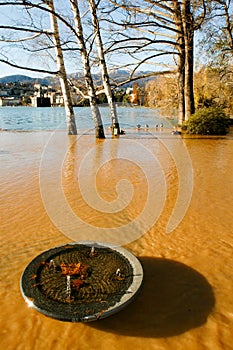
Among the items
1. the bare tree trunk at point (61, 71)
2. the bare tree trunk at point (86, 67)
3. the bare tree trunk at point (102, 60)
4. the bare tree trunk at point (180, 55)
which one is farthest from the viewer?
the bare tree trunk at point (180, 55)

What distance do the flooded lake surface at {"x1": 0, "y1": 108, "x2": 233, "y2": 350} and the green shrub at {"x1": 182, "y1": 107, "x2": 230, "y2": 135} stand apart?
5.67m

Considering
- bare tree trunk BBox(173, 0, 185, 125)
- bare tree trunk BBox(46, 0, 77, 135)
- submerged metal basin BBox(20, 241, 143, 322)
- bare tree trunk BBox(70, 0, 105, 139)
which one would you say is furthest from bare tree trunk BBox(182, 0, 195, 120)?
submerged metal basin BBox(20, 241, 143, 322)

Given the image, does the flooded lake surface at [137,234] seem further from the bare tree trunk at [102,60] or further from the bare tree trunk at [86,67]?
the bare tree trunk at [102,60]

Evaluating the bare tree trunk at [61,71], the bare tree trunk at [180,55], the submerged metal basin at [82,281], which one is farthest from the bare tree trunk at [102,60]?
the submerged metal basin at [82,281]

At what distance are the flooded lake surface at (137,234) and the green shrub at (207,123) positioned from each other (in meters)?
5.67

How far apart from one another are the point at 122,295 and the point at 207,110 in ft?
46.1

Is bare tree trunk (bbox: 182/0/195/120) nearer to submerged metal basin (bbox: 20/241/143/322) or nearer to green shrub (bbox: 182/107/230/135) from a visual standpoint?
green shrub (bbox: 182/107/230/135)

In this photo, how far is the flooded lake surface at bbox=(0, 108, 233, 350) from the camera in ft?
8.47

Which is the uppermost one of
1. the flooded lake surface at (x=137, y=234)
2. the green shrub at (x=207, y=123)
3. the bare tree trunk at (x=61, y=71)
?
the bare tree trunk at (x=61, y=71)

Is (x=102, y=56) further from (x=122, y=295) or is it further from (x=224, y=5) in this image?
(x=122, y=295)

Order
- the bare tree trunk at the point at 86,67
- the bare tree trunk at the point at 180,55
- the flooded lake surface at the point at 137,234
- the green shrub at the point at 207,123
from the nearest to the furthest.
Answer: the flooded lake surface at the point at 137,234 < the bare tree trunk at the point at 86,67 < the green shrub at the point at 207,123 < the bare tree trunk at the point at 180,55

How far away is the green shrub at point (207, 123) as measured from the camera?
14922 mm

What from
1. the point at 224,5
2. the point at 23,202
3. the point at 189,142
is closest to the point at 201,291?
the point at 23,202

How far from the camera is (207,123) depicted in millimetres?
14961
